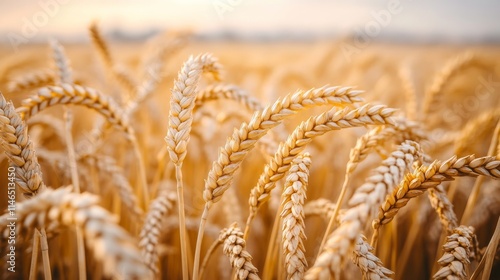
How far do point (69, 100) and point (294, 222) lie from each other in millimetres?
859

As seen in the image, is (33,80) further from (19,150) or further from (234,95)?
(234,95)

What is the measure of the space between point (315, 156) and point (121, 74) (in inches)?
57.9

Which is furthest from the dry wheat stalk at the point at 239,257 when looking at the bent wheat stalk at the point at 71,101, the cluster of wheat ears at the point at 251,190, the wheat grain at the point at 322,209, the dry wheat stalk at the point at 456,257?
the bent wheat stalk at the point at 71,101

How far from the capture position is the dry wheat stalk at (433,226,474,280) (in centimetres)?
83

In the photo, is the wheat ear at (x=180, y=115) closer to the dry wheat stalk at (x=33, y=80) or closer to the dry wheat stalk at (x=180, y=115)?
the dry wheat stalk at (x=180, y=115)

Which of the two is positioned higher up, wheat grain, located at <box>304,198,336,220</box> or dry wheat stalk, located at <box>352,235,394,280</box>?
wheat grain, located at <box>304,198,336,220</box>

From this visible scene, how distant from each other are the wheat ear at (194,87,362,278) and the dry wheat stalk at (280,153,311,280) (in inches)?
5.9

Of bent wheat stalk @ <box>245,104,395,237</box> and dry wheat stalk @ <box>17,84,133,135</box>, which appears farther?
dry wheat stalk @ <box>17,84,133,135</box>

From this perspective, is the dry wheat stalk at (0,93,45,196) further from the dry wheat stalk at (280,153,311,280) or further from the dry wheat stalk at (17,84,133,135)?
the dry wheat stalk at (280,153,311,280)

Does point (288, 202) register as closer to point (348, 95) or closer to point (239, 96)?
point (348, 95)

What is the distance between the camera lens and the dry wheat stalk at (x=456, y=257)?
83 cm

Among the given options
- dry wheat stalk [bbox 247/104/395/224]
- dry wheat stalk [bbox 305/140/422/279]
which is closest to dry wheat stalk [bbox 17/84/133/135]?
dry wheat stalk [bbox 247/104/395/224]

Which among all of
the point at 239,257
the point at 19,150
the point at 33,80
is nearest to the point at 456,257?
the point at 239,257

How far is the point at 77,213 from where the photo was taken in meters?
0.49
